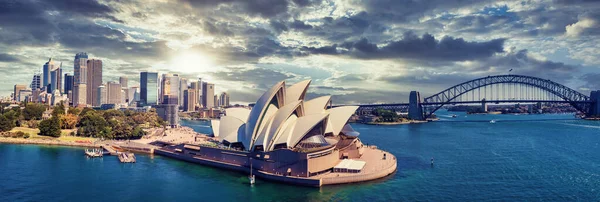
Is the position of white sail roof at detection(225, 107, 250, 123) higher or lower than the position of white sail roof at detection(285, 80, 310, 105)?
lower

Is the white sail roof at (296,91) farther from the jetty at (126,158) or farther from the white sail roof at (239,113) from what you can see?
the jetty at (126,158)

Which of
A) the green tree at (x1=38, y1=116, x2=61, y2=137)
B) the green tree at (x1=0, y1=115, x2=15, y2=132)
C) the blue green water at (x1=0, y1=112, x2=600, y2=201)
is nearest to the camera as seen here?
the blue green water at (x1=0, y1=112, x2=600, y2=201)

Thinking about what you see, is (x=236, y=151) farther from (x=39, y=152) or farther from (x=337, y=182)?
(x=39, y=152)

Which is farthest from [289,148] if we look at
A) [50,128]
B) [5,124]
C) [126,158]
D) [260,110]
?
[5,124]

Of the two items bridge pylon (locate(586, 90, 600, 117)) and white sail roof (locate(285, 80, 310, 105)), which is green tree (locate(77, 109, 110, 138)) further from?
bridge pylon (locate(586, 90, 600, 117))

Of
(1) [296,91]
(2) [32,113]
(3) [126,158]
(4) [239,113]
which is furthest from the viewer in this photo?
(2) [32,113]

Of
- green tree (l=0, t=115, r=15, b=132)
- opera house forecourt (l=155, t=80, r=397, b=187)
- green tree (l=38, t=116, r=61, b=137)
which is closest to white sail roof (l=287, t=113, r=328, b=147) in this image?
opera house forecourt (l=155, t=80, r=397, b=187)

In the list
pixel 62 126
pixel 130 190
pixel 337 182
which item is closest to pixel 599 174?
pixel 337 182

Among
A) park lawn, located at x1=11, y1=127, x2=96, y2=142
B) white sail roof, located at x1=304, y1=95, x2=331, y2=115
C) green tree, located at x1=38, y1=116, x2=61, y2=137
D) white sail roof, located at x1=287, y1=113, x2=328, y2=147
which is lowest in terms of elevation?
park lawn, located at x1=11, y1=127, x2=96, y2=142

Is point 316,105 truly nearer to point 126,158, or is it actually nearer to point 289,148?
point 289,148
